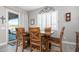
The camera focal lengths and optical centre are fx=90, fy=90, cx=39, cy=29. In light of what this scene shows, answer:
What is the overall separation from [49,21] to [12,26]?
670mm

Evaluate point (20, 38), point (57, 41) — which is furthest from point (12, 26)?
point (57, 41)

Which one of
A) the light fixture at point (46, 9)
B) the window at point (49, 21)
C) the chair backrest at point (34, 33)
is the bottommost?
the chair backrest at point (34, 33)

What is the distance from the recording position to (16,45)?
5.39 feet

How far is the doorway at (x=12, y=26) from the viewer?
5.25ft

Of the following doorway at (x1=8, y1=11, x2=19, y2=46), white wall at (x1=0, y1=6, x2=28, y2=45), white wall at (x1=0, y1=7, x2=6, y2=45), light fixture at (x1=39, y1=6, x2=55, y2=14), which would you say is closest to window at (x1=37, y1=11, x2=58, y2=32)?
light fixture at (x1=39, y1=6, x2=55, y2=14)

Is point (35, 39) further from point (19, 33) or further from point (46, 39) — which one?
point (19, 33)

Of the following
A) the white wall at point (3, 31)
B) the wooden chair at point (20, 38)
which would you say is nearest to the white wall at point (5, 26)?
the white wall at point (3, 31)

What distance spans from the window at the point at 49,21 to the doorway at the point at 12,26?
0.42 metres

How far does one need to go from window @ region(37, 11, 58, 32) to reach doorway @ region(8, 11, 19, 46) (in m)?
0.42

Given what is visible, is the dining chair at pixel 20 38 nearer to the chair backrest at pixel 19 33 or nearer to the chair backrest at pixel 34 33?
the chair backrest at pixel 19 33

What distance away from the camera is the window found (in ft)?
5.24

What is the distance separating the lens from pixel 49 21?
1.61 metres
